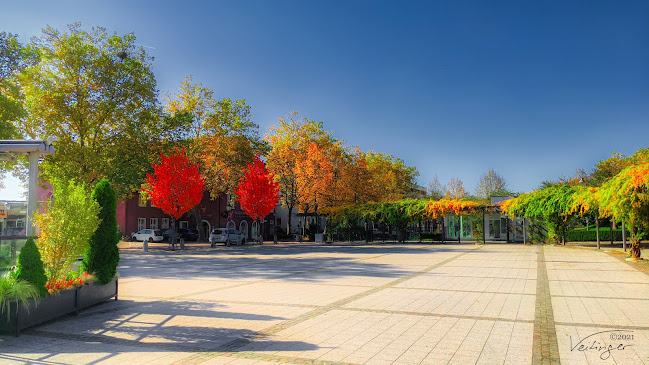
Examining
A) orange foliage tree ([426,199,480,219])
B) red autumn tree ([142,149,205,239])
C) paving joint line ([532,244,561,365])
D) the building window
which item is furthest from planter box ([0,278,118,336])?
orange foliage tree ([426,199,480,219])

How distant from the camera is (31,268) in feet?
22.7

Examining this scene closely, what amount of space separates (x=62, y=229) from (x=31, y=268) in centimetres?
119

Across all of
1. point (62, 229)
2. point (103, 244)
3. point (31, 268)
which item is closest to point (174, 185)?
point (103, 244)

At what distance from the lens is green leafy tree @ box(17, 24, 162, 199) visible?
25.3 metres

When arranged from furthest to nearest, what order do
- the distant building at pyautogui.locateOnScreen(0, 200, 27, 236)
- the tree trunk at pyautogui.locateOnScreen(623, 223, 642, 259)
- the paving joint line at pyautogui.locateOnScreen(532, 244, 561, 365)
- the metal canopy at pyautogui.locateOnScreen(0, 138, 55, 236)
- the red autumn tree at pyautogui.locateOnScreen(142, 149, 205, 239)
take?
the red autumn tree at pyautogui.locateOnScreen(142, 149, 205, 239) → the tree trunk at pyautogui.locateOnScreen(623, 223, 642, 259) → the distant building at pyautogui.locateOnScreen(0, 200, 27, 236) → the metal canopy at pyautogui.locateOnScreen(0, 138, 55, 236) → the paving joint line at pyautogui.locateOnScreen(532, 244, 561, 365)

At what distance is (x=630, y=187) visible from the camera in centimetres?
1748

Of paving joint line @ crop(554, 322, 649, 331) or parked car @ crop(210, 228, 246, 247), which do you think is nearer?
paving joint line @ crop(554, 322, 649, 331)

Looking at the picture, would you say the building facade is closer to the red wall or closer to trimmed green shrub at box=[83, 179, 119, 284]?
the red wall

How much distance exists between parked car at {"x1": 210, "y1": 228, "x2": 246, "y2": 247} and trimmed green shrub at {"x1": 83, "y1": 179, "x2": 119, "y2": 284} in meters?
26.5

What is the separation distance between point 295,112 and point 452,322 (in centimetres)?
3615

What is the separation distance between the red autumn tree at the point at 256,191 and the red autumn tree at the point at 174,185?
6.35m

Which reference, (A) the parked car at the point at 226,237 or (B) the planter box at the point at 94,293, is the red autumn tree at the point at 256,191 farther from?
(B) the planter box at the point at 94,293

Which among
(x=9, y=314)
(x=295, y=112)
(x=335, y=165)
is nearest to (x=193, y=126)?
(x=295, y=112)

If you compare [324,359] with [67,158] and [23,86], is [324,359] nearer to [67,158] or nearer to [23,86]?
[67,158]
